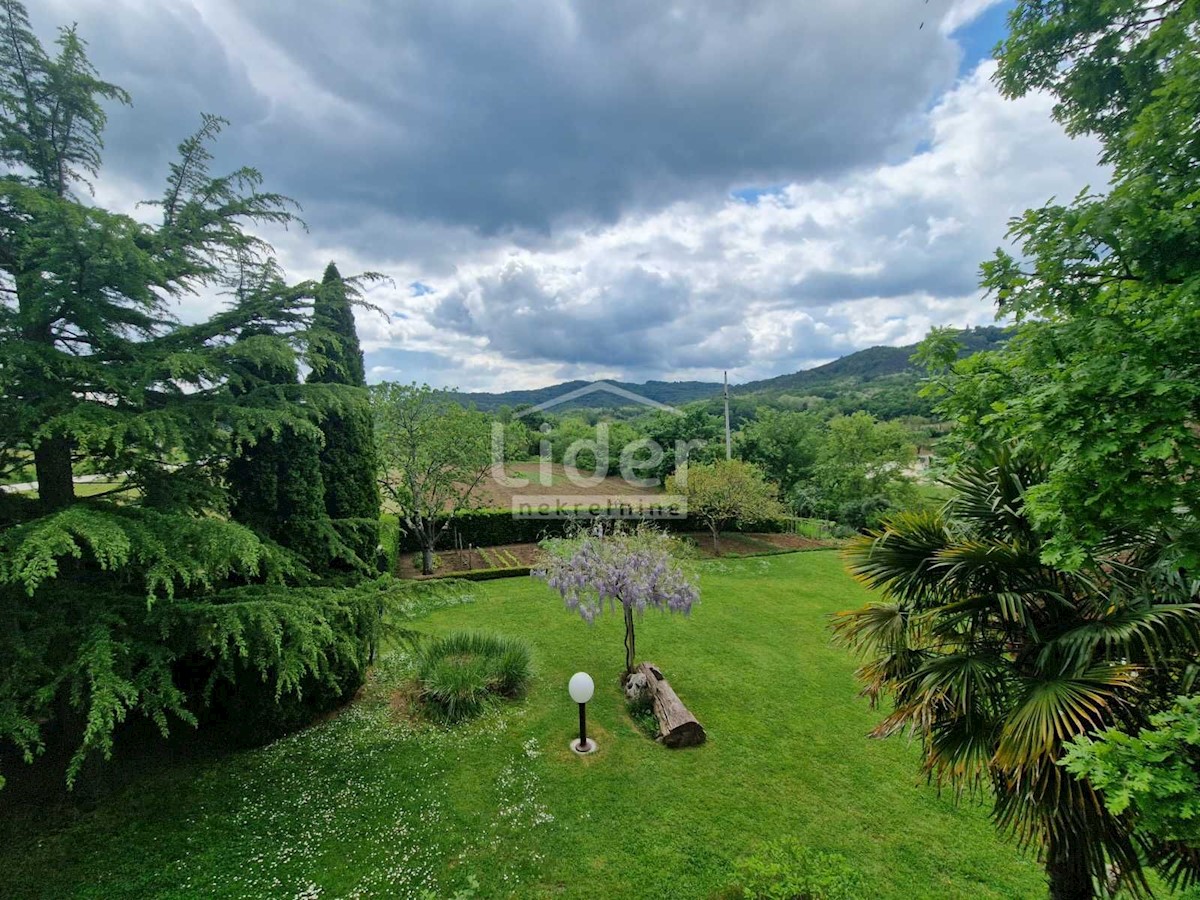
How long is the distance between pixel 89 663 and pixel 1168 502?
6.85 metres

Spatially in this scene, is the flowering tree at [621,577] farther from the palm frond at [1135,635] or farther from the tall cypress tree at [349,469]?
the palm frond at [1135,635]

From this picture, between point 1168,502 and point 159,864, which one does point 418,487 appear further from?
point 1168,502

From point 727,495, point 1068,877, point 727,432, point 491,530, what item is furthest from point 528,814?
point 727,432

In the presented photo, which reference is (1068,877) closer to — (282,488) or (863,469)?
(282,488)

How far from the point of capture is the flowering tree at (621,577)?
7.35 m

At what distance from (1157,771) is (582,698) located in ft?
15.9

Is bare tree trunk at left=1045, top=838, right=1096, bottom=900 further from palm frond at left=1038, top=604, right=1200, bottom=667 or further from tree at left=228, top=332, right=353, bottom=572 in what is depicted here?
tree at left=228, top=332, right=353, bottom=572

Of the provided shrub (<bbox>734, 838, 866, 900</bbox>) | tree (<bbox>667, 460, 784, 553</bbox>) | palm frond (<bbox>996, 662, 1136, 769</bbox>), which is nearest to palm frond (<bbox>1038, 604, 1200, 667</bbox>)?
palm frond (<bbox>996, 662, 1136, 769</bbox>)

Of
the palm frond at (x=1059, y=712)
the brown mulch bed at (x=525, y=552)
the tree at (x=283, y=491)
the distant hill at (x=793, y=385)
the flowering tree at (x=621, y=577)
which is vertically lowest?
the brown mulch bed at (x=525, y=552)

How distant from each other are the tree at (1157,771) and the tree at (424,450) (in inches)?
577

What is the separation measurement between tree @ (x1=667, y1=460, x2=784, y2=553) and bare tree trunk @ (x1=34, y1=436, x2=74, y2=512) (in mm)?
16409

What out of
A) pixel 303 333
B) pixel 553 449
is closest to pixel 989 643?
pixel 303 333

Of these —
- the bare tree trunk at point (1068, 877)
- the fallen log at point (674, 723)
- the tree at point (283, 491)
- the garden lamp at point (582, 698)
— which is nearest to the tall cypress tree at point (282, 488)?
the tree at point (283, 491)

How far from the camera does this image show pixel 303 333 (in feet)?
16.8
